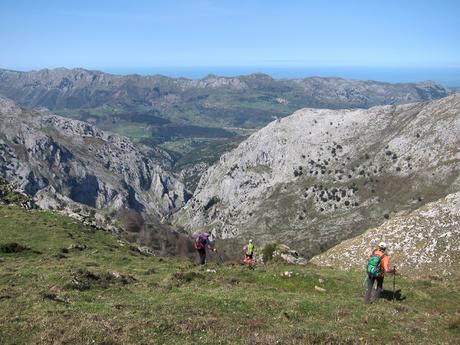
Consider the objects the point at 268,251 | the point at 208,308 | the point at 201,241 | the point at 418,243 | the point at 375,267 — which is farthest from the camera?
the point at 418,243

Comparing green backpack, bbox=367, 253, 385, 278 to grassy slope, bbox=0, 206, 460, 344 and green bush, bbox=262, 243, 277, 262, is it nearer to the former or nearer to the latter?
grassy slope, bbox=0, 206, 460, 344

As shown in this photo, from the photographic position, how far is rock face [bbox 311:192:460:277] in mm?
58031

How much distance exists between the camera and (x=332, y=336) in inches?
803

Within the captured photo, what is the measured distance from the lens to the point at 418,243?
61062 mm

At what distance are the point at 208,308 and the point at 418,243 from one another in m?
44.2

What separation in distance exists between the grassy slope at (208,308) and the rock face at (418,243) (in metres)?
23.1

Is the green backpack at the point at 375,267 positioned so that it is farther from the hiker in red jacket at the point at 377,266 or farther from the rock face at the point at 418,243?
the rock face at the point at 418,243

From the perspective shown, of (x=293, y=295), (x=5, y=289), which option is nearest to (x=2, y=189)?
(x=5, y=289)

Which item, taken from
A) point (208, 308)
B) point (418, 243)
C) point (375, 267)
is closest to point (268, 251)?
point (418, 243)

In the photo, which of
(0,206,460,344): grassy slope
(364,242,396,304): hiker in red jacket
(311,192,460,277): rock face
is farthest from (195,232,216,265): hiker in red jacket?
(311,192,460,277): rock face

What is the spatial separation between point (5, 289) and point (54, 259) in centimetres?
1281

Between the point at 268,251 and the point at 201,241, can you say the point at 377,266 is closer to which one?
the point at 201,241

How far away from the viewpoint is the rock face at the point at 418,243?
5803cm

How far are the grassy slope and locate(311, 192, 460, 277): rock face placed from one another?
23.1 metres
